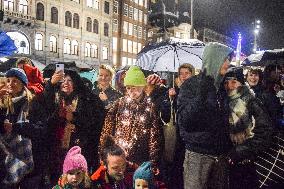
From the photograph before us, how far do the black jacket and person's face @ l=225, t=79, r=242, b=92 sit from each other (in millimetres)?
751

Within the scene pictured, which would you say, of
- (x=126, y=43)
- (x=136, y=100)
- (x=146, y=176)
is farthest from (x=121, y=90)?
(x=126, y=43)

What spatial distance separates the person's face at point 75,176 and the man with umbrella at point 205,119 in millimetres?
1289

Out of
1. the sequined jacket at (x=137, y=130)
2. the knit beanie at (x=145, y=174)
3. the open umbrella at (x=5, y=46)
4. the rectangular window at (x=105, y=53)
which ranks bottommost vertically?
the knit beanie at (x=145, y=174)

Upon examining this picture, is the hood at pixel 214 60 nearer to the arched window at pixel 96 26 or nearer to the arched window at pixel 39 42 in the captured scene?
the arched window at pixel 39 42

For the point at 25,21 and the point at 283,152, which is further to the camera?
the point at 25,21

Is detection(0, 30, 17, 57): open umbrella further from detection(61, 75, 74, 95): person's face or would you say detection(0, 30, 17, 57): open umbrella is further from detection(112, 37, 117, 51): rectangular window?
detection(112, 37, 117, 51): rectangular window

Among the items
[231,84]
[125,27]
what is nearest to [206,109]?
[231,84]

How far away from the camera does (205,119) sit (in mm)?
3408

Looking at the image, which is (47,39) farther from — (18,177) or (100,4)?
(18,177)

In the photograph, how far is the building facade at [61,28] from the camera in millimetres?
38406

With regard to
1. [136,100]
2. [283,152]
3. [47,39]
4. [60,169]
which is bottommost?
[60,169]

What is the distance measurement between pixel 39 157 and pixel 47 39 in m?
38.7

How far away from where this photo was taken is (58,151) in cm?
465

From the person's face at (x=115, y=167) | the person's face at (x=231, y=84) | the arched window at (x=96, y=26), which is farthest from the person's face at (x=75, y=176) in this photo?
the arched window at (x=96, y=26)
